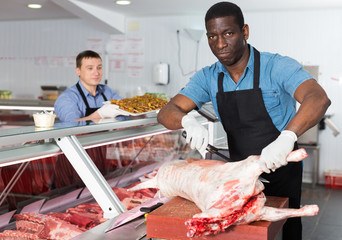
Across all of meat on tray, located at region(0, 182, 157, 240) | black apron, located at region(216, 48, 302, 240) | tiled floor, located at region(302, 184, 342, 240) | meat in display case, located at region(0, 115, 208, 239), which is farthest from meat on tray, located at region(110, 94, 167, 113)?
tiled floor, located at region(302, 184, 342, 240)

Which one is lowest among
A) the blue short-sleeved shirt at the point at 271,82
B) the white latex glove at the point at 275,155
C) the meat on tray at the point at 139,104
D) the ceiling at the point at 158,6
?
the white latex glove at the point at 275,155

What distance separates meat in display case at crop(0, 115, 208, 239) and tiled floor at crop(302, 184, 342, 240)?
2.73m

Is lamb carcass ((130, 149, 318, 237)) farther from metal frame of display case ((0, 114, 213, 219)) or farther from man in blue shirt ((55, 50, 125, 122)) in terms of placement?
man in blue shirt ((55, 50, 125, 122))

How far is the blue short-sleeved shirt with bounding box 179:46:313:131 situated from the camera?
1882mm

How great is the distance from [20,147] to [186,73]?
246 inches

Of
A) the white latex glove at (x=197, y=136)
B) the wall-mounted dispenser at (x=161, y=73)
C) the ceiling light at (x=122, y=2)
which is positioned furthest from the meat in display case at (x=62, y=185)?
the wall-mounted dispenser at (x=161, y=73)

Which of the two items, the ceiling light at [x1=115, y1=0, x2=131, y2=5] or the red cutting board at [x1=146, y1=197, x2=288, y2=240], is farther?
the ceiling light at [x1=115, y1=0, x2=131, y2=5]

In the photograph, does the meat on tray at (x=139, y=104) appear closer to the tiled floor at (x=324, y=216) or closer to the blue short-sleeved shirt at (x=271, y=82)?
the blue short-sleeved shirt at (x=271, y=82)

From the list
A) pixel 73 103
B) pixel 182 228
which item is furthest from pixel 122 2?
pixel 182 228

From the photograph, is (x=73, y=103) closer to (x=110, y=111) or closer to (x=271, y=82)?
(x=110, y=111)

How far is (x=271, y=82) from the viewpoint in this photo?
1.98 meters

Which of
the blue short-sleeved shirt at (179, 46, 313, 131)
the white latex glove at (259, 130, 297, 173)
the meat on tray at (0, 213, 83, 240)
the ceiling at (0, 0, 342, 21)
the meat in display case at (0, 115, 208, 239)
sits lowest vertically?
the meat on tray at (0, 213, 83, 240)

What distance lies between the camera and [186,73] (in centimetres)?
793

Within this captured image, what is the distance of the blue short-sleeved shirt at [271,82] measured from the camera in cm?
188
